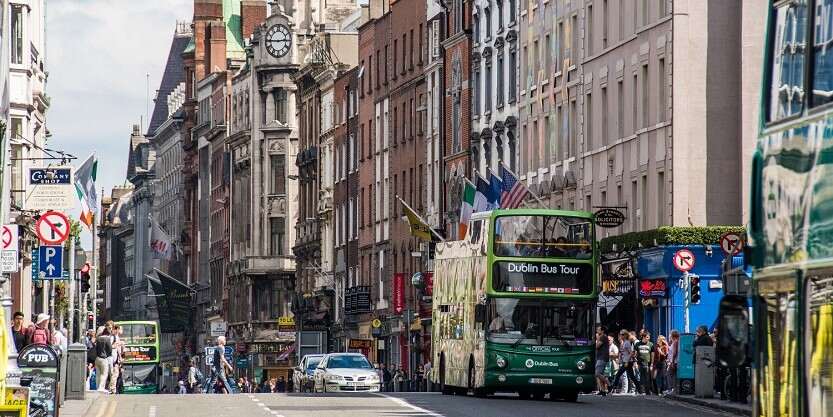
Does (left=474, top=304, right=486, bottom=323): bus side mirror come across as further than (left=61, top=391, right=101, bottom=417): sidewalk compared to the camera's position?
Yes

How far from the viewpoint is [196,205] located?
163 meters

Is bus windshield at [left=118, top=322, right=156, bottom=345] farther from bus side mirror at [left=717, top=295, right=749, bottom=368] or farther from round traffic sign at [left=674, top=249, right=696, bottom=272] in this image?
bus side mirror at [left=717, top=295, right=749, bottom=368]

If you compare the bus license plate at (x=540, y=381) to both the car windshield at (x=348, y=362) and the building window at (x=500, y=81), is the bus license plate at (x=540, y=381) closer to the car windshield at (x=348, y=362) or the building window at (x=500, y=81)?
the car windshield at (x=348, y=362)

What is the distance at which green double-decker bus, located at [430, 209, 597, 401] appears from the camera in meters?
44.7

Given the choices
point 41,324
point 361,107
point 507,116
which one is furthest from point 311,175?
point 41,324

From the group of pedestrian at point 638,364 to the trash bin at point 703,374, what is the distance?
2598 mm

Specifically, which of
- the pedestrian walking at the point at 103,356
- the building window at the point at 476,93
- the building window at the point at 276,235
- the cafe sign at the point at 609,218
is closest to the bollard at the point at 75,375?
the pedestrian walking at the point at 103,356

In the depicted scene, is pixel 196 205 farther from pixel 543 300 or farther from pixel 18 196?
pixel 543 300

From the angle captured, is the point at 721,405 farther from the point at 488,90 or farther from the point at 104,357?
the point at 488,90

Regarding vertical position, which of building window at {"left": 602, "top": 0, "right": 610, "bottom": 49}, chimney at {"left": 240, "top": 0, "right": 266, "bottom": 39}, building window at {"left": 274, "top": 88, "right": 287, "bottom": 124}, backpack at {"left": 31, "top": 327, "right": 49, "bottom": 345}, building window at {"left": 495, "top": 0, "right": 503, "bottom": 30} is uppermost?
chimney at {"left": 240, "top": 0, "right": 266, "bottom": 39}

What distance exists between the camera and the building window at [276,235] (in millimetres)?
132375

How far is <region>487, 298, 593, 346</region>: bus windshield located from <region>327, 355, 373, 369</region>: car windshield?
17.1 m

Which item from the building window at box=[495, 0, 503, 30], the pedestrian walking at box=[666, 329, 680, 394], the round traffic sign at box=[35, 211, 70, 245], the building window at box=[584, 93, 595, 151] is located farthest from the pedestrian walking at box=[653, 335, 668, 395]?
the building window at box=[495, 0, 503, 30]

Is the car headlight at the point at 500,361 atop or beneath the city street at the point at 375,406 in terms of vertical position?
atop
